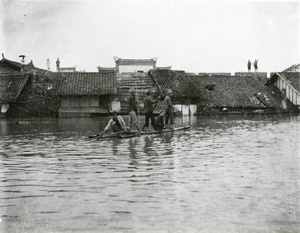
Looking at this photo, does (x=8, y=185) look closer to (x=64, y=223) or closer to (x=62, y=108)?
(x=64, y=223)

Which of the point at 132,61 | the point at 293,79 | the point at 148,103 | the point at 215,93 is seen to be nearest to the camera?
the point at 148,103

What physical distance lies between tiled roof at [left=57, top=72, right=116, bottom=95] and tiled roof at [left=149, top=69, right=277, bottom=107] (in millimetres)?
4301

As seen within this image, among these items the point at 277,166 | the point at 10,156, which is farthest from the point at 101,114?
the point at 277,166

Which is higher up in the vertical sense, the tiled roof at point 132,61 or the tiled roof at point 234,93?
the tiled roof at point 132,61

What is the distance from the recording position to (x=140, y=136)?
48.1ft

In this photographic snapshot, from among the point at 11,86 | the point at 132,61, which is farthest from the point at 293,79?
the point at 11,86

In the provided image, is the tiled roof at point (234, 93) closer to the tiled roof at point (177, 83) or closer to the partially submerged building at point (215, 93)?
the partially submerged building at point (215, 93)

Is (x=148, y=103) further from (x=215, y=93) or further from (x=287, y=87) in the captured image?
(x=287, y=87)

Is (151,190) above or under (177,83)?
under

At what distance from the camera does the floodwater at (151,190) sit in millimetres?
5227

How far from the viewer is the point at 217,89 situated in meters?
36.4

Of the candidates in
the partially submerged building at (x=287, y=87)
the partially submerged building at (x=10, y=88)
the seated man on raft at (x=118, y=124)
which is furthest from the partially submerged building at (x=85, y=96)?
Answer: the seated man on raft at (x=118, y=124)

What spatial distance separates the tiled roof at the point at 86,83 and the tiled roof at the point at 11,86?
2.78 m

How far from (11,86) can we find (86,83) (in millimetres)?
5584
